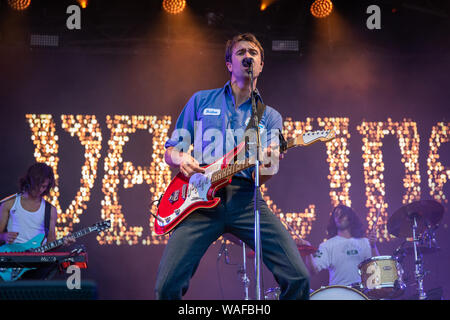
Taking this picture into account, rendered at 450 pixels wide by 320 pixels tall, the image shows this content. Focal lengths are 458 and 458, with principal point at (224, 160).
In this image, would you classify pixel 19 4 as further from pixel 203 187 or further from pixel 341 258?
pixel 341 258

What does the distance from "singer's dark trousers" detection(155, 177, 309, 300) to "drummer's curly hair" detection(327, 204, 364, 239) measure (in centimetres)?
376

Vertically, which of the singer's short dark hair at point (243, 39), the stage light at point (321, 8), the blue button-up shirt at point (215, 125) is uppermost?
the stage light at point (321, 8)

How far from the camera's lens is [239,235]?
2.76 m

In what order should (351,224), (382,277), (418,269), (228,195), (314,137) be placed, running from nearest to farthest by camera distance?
1. (228,195)
2. (314,137)
3. (382,277)
4. (418,269)
5. (351,224)

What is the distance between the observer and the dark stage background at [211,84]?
657cm

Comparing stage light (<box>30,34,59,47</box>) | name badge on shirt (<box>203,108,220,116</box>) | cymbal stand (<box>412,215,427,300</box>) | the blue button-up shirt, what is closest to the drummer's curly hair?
cymbal stand (<box>412,215,427,300</box>)

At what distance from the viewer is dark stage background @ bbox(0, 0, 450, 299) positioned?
6.57 m

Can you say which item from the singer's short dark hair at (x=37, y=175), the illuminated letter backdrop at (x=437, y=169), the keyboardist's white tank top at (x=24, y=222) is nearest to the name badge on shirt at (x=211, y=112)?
the singer's short dark hair at (x=37, y=175)

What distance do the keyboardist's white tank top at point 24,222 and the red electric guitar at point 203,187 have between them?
9.86 ft

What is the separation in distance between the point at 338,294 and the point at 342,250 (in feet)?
6.49

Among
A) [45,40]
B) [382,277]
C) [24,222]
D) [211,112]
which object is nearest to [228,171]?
[211,112]

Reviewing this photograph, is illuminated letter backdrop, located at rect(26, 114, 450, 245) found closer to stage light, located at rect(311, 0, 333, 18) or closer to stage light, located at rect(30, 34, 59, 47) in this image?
stage light, located at rect(30, 34, 59, 47)

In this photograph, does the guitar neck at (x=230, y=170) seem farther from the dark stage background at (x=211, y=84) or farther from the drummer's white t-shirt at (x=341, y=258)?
the dark stage background at (x=211, y=84)
